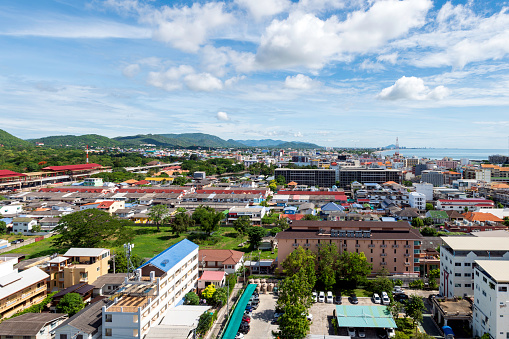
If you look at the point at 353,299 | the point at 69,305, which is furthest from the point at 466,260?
the point at 69,305

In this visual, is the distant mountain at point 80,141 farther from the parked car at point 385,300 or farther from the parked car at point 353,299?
the parked car at point 385,300

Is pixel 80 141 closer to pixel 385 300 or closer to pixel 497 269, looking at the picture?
pixel 385 300

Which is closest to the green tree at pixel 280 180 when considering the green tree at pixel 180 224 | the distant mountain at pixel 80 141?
the green tree at pixel 180 224

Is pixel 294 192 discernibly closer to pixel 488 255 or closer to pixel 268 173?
pixel 268 173

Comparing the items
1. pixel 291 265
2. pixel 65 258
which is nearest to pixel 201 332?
pixel 291 265

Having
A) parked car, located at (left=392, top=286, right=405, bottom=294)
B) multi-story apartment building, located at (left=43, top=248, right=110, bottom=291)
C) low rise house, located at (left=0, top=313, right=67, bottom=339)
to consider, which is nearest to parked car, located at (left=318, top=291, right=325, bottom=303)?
parked car, located at (left=392, top=286, right=405, bottom=294)
